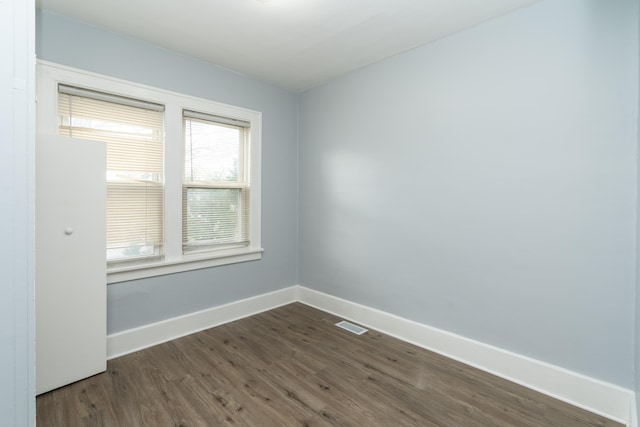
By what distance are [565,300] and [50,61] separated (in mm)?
3833

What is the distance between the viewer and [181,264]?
2.88m

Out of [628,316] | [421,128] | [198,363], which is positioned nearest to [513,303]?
[628,316]

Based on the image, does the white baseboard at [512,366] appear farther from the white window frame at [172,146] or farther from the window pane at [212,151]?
the window pane at [212,151]

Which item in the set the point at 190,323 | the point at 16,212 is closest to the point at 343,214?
the point at 190,323

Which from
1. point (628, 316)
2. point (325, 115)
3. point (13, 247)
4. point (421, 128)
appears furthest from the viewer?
point (325, 115)

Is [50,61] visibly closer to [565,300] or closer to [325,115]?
[325,115]

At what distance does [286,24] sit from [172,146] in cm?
142

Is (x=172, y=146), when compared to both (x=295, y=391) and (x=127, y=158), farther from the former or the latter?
(x=295, y=391)

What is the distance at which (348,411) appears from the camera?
6.17 ft

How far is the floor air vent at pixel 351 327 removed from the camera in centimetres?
297

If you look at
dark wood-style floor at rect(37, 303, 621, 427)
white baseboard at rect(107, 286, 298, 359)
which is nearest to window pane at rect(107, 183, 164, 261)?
white baseboard at rect(107, 286, 298, 359)

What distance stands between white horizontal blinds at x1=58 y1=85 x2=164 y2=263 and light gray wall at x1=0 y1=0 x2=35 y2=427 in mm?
1503

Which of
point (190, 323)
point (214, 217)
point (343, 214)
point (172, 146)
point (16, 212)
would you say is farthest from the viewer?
point (343, 214)

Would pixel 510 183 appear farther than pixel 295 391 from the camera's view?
Yes
